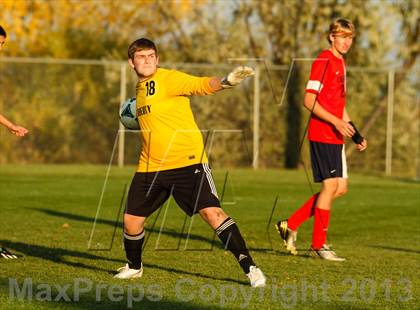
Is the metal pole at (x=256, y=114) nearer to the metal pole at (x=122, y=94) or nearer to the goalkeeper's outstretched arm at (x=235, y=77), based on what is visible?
the metal pole at (x=122, y=94)

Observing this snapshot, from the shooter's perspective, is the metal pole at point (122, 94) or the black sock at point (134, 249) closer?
the black sock at point (134, 249)

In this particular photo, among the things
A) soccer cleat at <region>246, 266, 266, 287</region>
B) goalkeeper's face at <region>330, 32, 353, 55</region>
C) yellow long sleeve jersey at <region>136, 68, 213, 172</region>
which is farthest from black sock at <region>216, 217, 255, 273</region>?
goalkeeper's face at <region>330, 32, 353, 55</region>

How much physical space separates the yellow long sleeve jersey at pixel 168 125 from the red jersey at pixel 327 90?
86.4 inches

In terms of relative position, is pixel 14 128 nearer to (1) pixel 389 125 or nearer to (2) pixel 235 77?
(2) pixel 235 77

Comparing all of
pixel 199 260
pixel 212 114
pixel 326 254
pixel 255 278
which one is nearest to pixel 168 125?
pixel 255 278

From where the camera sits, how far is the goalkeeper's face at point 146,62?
887cm

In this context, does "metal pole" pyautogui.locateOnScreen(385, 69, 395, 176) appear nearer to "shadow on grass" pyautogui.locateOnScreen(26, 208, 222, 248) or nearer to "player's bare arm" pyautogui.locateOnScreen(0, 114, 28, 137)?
"shadow on grass" pyautogui.locateOnScreen(26, 208, 222, 248)

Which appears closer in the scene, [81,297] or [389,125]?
[81,297]

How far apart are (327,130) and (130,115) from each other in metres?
2.45

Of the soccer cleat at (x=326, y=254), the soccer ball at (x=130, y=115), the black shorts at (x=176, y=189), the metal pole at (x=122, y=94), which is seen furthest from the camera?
the metal pole at (x=122, y=94)

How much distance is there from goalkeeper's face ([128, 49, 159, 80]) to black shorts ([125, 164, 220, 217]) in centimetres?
81

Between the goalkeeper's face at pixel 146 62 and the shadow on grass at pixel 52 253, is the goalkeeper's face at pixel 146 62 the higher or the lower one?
the higher one

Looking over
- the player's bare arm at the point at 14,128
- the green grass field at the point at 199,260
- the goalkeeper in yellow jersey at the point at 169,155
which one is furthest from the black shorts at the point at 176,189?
the player's bare arm at the point at 14,128

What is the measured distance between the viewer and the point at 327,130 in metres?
10.8
